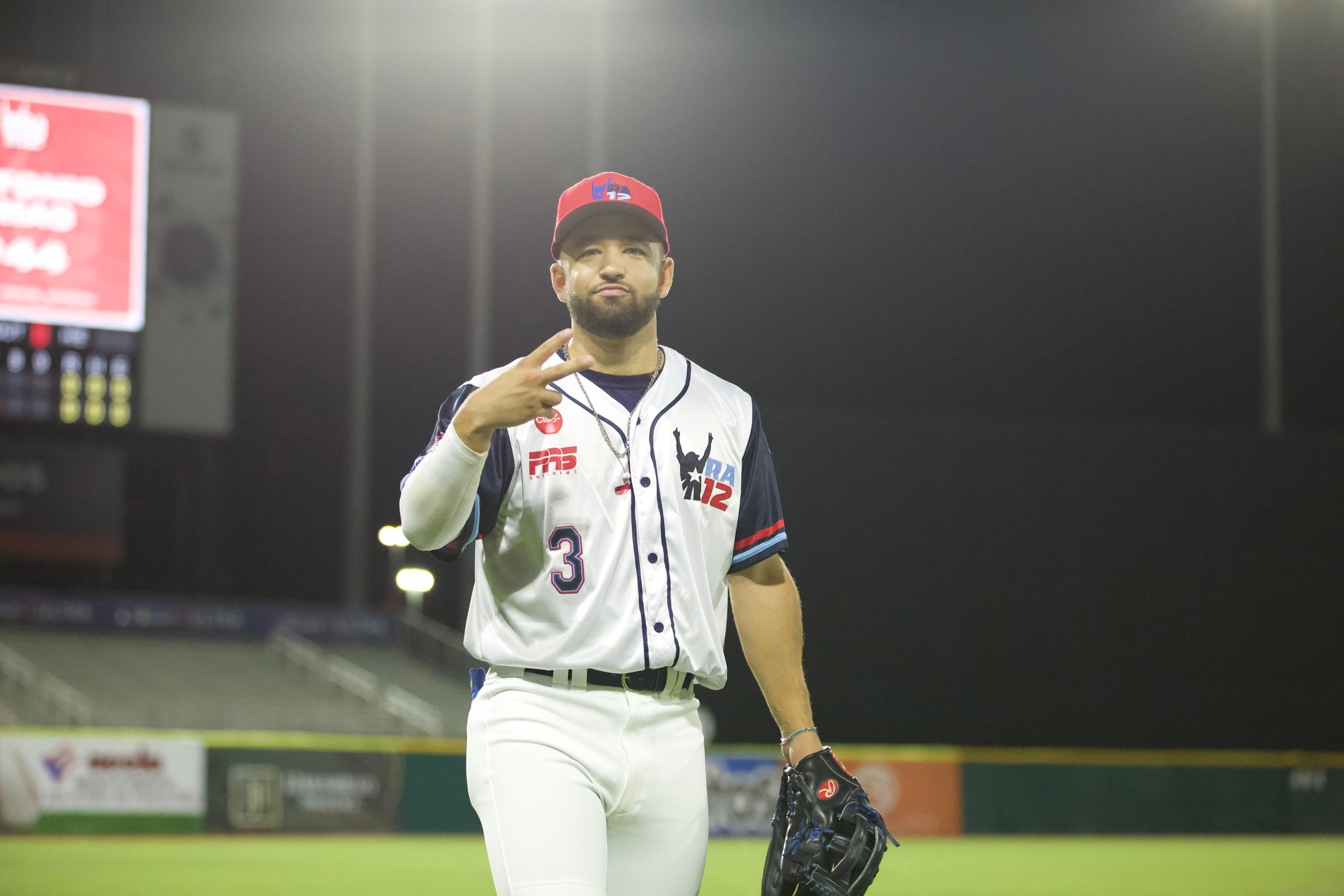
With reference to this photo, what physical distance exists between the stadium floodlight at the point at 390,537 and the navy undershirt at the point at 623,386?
38.7ft

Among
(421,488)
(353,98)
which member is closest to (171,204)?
(353,98)

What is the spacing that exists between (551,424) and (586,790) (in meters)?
0.66

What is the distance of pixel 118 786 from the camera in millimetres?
12453

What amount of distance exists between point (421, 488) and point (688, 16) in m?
14.4

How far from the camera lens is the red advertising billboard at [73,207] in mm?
14258

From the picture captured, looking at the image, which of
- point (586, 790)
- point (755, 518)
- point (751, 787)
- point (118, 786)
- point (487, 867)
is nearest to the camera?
point (586, 790)

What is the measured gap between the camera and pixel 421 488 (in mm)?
2457

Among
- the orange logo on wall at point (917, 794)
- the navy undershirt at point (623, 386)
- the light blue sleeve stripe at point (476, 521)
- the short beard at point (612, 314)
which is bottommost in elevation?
the orange logo on wall at point (917, 794)

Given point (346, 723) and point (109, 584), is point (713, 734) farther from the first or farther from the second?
point (109, 584)

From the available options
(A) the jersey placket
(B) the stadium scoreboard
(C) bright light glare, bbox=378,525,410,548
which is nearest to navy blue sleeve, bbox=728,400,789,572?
(A) the jersey placket

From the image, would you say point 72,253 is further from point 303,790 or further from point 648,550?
point 648,550

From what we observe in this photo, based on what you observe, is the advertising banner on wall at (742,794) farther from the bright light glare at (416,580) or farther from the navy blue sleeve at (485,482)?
the navy blue sleeve at (485,482)

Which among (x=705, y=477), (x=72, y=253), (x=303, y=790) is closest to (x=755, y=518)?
(x=705, y=477)

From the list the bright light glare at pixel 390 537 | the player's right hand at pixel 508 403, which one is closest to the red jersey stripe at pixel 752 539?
the player's right hand at pixel 508 403
